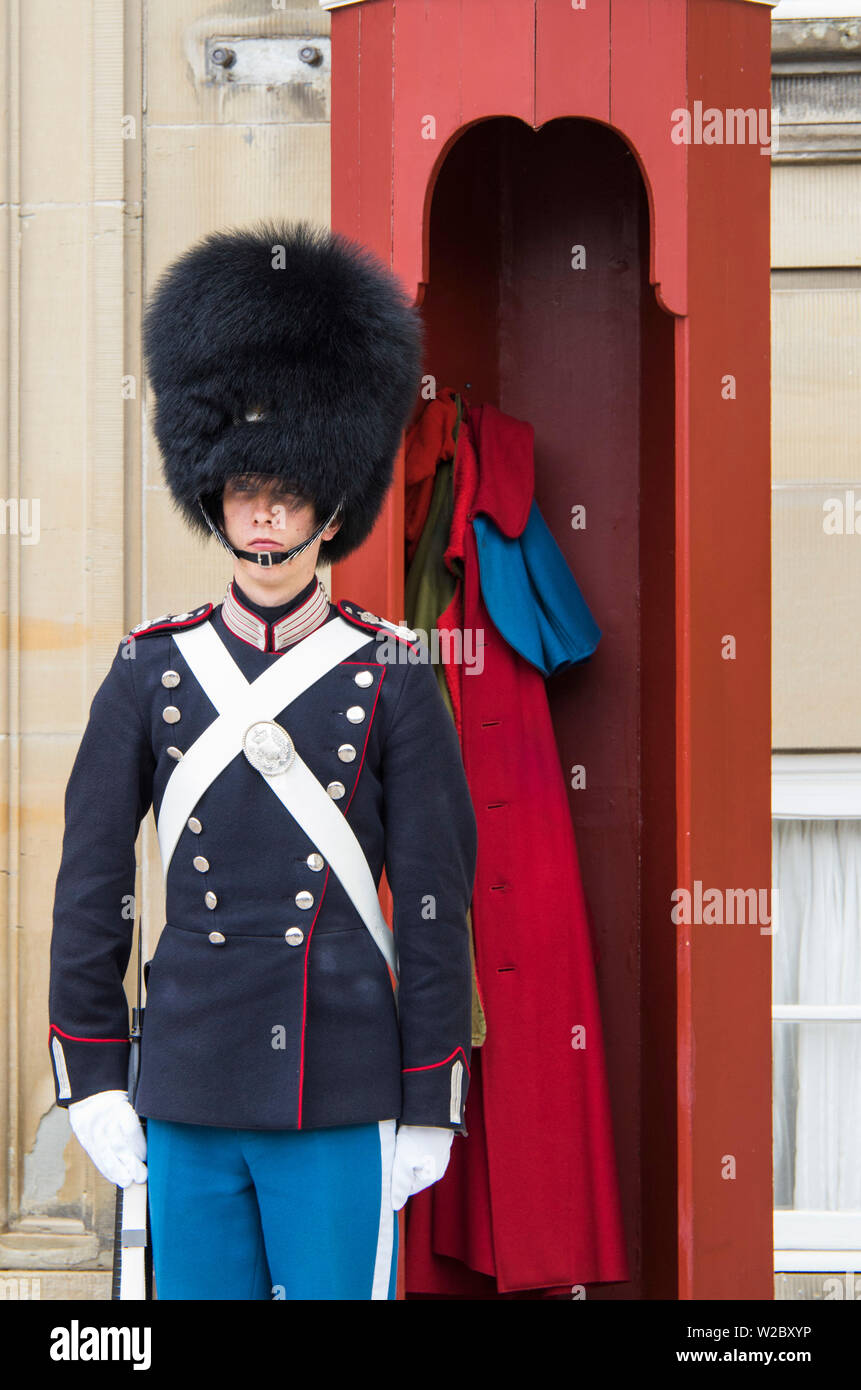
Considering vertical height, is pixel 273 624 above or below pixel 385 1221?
above

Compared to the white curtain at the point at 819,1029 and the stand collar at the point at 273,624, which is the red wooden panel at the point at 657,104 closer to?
the stand collar at the point at 273,624

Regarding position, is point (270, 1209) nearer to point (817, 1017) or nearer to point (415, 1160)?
point (415, 1160)

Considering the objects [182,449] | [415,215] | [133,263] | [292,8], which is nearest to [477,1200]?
[182,449]

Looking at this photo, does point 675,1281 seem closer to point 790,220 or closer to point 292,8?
point 790,220

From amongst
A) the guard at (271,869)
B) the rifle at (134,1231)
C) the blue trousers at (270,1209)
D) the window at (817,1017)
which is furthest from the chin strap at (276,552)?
the window at (817,1017)

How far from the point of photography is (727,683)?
2258 millimetres

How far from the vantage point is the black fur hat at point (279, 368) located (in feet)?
5.69

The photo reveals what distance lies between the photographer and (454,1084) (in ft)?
5.58

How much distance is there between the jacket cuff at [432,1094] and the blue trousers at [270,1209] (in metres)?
0.04

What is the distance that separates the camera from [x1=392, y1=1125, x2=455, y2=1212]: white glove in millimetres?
1680

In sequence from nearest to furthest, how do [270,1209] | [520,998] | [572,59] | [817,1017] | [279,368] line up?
[270,1209] → [279,368] → [572,59] → [520,998] → [817,1017]

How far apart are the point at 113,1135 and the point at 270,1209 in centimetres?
21

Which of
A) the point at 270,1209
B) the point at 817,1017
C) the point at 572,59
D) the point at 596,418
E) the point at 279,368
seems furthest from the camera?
the point at 817,1017

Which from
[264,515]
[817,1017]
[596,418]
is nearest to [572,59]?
[596,418]
